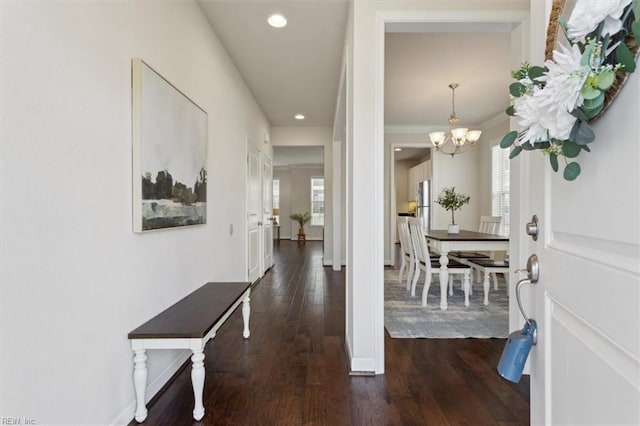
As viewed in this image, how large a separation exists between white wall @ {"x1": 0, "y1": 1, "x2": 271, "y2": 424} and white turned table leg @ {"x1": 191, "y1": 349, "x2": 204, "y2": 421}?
1.10 feet

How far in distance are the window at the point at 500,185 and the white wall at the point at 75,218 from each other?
5.43 metres

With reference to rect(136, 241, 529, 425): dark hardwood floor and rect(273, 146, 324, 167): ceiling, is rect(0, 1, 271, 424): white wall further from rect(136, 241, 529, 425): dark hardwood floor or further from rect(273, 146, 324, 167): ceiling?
rect(273, 146, 324, 167): ceiling

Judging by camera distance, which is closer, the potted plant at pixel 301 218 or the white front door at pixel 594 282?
the white front door at pixel 594 282

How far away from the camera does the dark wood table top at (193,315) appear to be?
1.61 m

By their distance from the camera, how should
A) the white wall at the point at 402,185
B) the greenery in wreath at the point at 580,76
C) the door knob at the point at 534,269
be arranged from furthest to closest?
the white wall at the point at 402,185 → the door knob at the point at 534,269 → the greenery in wreath at the point at 580,76

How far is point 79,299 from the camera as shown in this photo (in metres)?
1.31

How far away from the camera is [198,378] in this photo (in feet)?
5.32

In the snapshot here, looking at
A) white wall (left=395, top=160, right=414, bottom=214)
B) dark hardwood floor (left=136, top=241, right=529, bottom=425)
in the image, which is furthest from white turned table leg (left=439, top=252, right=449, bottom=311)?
white wall (left=395, top=160, right=414, bottom=214)

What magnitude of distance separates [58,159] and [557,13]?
1628 millimetres

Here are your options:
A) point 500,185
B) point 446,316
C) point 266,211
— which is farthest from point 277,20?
point 500,185

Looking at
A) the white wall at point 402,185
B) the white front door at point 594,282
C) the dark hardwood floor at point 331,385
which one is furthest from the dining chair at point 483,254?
the white wall at point 402,185

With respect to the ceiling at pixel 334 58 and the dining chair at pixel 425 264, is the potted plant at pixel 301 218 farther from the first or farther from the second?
the dining chair at pixel 425 264

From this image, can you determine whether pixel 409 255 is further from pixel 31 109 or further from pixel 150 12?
pixel 31 109

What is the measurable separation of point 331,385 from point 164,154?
5.72 feet
